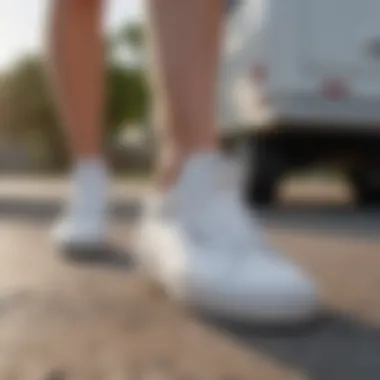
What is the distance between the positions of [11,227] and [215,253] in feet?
5.26

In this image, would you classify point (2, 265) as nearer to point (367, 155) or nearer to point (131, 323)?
point (131, 323)

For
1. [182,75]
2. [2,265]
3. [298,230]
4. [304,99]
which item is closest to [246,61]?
[304,99]

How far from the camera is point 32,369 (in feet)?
3.67

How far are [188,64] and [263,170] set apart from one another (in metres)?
3.06

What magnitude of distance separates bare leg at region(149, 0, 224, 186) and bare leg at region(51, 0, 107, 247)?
46 centimetres

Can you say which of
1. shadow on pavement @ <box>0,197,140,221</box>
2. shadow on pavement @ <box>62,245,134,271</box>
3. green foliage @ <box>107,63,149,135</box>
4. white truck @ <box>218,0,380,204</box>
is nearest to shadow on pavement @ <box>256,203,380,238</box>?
Result: white truck @ <box>218,0,380,204</box>

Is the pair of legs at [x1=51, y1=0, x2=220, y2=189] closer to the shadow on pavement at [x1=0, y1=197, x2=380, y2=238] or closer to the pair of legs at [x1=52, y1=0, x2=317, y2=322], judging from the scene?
the pair of legs at [x1=52, y1=0, x2=317, y2=322]

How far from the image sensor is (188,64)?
4.89ft

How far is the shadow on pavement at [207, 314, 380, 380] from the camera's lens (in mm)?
1137

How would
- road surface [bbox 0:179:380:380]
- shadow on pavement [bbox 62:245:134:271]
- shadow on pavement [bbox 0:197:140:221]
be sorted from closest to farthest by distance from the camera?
road surface [bbox 0:179:380:380], shadow on pavement [bbox 62:245:134:271], shadow on pavement [bbox 0:197:140:221]

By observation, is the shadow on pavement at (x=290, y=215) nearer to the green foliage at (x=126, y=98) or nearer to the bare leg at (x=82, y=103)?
the bare leg at (x=82, y=103)

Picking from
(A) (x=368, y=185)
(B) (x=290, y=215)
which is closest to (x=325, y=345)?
(B) (x=290, y=215)

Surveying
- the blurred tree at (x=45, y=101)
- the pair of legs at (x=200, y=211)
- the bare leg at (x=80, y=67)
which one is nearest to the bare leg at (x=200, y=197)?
the pair of legs at (x=200, y=211)

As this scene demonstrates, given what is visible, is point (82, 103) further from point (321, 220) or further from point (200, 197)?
point (321, 220)
